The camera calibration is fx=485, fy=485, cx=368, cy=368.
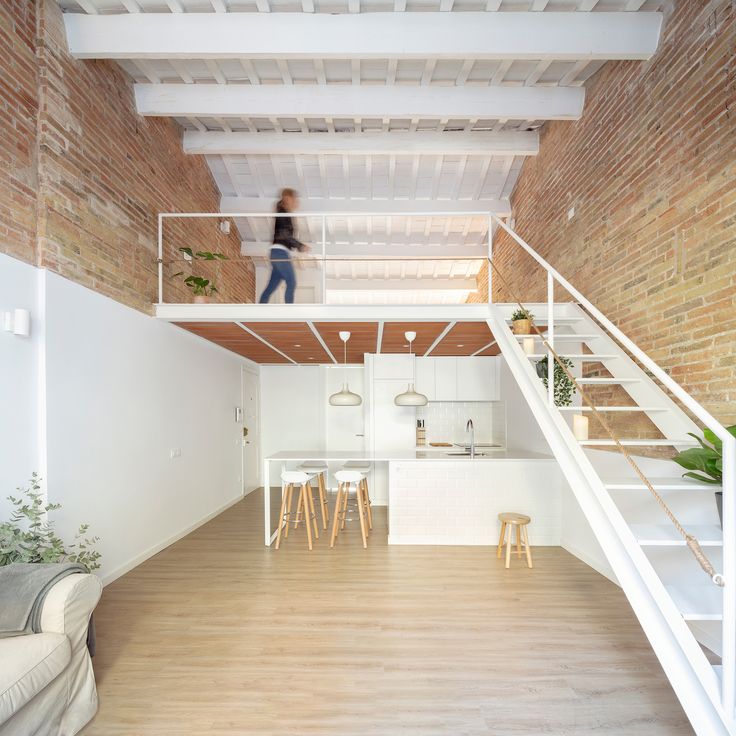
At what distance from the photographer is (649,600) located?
2.04 meters

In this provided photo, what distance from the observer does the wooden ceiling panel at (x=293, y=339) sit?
17.3ft

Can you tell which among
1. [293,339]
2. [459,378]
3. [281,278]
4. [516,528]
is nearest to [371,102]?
[281,278]

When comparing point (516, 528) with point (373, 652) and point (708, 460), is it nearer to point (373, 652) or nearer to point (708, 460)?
point (373, 652)

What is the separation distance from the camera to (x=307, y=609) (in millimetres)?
3418

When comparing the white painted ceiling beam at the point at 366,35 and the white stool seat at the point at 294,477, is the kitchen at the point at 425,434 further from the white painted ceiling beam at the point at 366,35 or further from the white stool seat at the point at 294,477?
the white painted ceiling beam at the point at 366,35

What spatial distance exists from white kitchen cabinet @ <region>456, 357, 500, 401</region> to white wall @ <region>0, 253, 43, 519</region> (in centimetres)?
548

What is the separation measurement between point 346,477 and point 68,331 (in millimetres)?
2805

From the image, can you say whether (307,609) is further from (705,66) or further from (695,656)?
(705,66)

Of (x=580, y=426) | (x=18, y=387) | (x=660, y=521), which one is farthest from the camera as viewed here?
(x=660, y=521)

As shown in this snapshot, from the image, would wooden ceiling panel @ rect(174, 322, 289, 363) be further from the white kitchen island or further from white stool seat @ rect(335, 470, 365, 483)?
white stool seat @ rect(335, 470, 365, 483)

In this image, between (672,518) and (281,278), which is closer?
(672,518)

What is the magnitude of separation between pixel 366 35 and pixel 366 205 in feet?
12.3

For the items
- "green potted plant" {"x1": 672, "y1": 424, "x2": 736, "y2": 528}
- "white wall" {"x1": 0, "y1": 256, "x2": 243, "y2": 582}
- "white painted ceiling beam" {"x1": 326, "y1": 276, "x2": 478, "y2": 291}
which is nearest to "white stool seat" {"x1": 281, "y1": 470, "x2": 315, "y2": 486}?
"white wall" {"x1": 0, "y1": 256, "x2": 243, "y2": 582}

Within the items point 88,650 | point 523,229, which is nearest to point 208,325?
point 88,650
